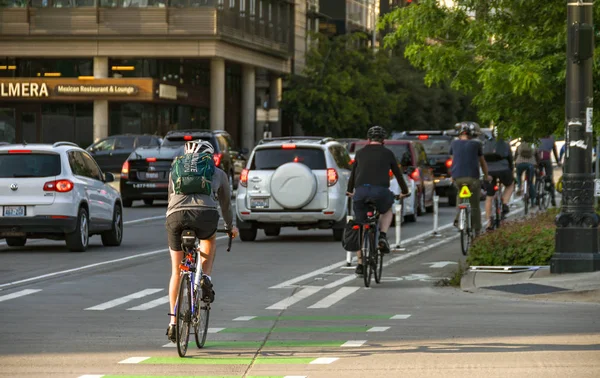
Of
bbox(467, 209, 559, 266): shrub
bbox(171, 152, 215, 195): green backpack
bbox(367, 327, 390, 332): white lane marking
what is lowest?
bbox(367, 327, 390, 332): white lane marking

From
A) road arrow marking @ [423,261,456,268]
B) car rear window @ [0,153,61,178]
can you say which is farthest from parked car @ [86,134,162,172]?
road arrow marking @ [423,261,456,268]

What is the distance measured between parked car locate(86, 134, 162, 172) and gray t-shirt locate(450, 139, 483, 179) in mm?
22837

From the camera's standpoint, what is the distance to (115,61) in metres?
68.4

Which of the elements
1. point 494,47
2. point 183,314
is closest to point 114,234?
point 494,47

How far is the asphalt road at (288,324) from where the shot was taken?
10.3 meters

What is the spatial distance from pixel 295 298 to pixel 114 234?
8.81 metres

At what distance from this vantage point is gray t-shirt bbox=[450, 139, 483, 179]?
21859mm

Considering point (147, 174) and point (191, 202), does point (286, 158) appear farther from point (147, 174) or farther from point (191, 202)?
point (191, 202)

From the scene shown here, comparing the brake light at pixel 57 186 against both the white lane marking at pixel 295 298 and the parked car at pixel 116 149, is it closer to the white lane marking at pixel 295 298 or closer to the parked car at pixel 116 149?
the white lane marking at pixel 295 298

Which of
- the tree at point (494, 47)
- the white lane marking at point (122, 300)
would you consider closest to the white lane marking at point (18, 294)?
the white lane marking at point (122, 300)

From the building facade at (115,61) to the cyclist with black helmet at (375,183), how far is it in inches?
1873

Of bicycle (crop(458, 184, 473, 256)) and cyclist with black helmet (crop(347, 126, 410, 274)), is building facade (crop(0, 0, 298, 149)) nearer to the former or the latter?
bicycle (crop(458, 184, 473, 256))

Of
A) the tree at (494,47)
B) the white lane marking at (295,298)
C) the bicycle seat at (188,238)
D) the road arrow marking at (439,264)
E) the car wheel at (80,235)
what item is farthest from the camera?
the car wheel at (80,235)

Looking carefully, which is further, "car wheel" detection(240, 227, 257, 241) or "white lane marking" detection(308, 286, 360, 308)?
"car wheel" detection(240, 227, 257, 241)
